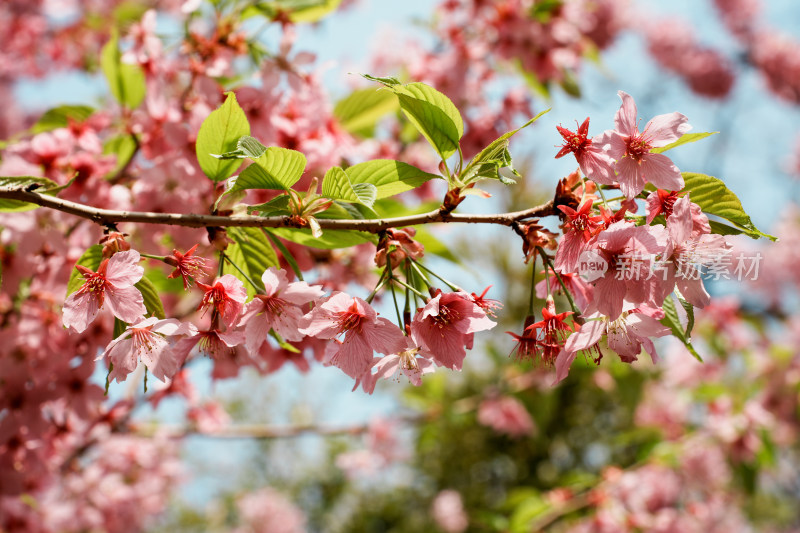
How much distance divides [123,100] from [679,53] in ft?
14.6

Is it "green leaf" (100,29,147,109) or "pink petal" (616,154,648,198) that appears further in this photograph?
"green leaf" (100,29,147,109)

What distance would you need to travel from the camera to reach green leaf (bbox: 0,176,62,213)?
545mm

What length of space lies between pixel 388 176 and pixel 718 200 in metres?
0.29

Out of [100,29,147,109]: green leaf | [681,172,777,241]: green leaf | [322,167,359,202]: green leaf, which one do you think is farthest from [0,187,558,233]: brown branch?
[100,29,147,109]: green leaf

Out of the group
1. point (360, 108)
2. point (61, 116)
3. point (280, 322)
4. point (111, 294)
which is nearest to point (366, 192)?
point (280, 322)

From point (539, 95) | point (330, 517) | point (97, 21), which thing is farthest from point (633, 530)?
point (330, 517)

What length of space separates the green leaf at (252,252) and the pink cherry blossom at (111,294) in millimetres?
105

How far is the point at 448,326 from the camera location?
1.68 ft

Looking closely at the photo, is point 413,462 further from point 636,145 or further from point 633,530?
point 636,145

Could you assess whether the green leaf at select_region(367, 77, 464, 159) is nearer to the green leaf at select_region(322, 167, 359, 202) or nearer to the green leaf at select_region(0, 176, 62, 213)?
the green leaf at select_region(322, 167, 359, 202)

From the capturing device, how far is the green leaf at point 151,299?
0.52 metres

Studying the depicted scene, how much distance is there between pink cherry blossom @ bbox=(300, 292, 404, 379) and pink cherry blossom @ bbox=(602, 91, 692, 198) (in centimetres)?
23

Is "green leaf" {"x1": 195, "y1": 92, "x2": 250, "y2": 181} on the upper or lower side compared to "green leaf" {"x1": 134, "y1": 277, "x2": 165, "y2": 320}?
upper

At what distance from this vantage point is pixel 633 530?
180 centimetres
